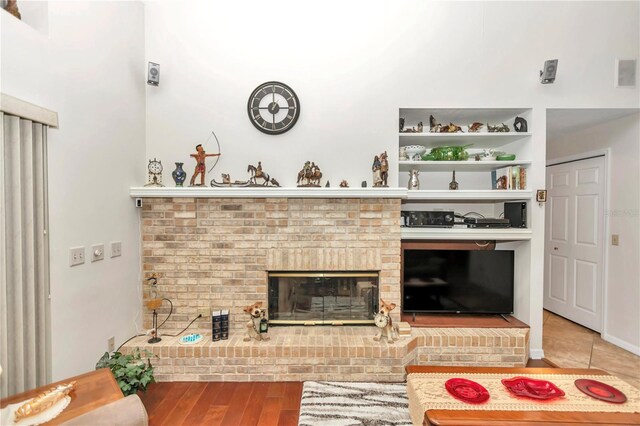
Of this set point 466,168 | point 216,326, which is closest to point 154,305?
point 216,326

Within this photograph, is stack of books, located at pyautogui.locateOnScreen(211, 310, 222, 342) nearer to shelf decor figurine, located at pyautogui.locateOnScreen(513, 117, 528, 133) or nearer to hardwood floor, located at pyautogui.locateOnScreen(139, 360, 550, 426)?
hardwood floor, located at pyautogui.locateOnScreen(139, 360, 550, 426)

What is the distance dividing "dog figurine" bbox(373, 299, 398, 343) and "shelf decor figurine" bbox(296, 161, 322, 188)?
1.25 meters

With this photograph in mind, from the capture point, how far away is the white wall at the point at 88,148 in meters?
1.80

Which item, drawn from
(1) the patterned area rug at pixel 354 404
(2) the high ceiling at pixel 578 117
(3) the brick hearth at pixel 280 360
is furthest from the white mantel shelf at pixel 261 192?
(2) the high ceiling at pixel 578 117

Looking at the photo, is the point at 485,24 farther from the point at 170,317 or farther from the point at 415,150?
the point at 170,317

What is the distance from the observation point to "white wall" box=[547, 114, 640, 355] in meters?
2.88

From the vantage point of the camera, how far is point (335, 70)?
2.78 meters

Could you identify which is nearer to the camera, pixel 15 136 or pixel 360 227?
pixel 15 136

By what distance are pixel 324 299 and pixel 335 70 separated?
2253 millimetres

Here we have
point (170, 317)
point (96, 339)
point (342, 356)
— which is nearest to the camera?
point (96, 339)

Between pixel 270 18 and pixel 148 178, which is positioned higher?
pixel 270 18

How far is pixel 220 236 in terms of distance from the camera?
2734 mm

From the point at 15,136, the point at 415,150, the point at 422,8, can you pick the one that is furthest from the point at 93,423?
the point at 422,8

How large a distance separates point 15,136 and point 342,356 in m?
2.60
